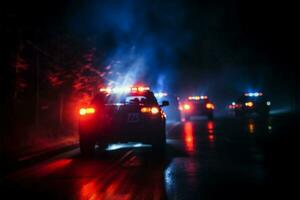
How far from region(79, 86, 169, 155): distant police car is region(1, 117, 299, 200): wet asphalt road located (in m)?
0.50

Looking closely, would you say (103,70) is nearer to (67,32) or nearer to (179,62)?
(67,32)

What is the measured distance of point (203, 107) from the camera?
34938 mm

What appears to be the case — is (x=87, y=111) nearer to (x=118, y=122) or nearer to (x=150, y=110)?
(x=118, y=122)

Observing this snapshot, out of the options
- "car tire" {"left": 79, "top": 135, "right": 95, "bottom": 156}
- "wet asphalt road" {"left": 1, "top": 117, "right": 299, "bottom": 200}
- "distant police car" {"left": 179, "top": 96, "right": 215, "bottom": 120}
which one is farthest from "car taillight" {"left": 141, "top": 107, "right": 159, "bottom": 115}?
"distant police car" {"left": 179, "top": 96, "right": 215, "bottom": 120}

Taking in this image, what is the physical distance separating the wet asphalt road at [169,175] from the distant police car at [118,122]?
0.50 m

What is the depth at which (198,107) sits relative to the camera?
35.1 metres

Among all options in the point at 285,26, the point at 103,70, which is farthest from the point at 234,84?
the point at 103,70

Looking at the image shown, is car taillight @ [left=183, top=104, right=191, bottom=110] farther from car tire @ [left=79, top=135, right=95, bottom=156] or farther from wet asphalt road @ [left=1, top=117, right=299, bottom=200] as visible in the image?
car tire @ [left=79, top=135, right=95, bottom=156]

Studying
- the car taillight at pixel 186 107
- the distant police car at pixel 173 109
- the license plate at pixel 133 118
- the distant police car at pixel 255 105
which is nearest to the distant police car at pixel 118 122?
the license plate at pixel 133 118

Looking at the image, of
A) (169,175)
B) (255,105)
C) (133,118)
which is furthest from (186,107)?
(169,175)

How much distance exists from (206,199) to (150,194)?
0.95 metres

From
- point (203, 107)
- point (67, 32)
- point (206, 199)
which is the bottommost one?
point (206, 199)

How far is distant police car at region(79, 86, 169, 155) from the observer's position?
1405 centimetres

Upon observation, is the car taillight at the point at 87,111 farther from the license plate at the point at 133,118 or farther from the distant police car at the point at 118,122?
the license plate at the point at 133,118
